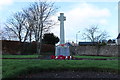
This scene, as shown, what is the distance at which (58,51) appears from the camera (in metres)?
20.7

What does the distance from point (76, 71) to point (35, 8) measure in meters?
31.4

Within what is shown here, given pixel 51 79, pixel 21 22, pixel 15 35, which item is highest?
pixel 21 22

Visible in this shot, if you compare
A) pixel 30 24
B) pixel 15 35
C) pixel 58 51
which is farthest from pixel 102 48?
pixel 15 35

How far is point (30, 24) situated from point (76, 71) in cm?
3169

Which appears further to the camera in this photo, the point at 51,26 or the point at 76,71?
the point at 51,26

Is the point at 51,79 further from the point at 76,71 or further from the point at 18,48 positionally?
the point at 18,48

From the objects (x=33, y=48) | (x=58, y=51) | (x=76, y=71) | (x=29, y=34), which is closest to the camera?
(x=76, y=71)

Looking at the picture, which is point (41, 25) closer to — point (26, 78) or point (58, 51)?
point (58, 51)

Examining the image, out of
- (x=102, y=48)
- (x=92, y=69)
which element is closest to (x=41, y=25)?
(x=102, y=48)

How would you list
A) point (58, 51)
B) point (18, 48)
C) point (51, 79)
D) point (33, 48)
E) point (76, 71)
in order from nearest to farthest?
point (51, 79) → point (76, 71) → point (58, 51) → point (18, 48) → point (33, 48)

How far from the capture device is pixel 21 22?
42438 millimetres

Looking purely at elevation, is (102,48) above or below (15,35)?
below

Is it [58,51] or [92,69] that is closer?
[92,69]

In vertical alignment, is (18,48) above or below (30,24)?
below
